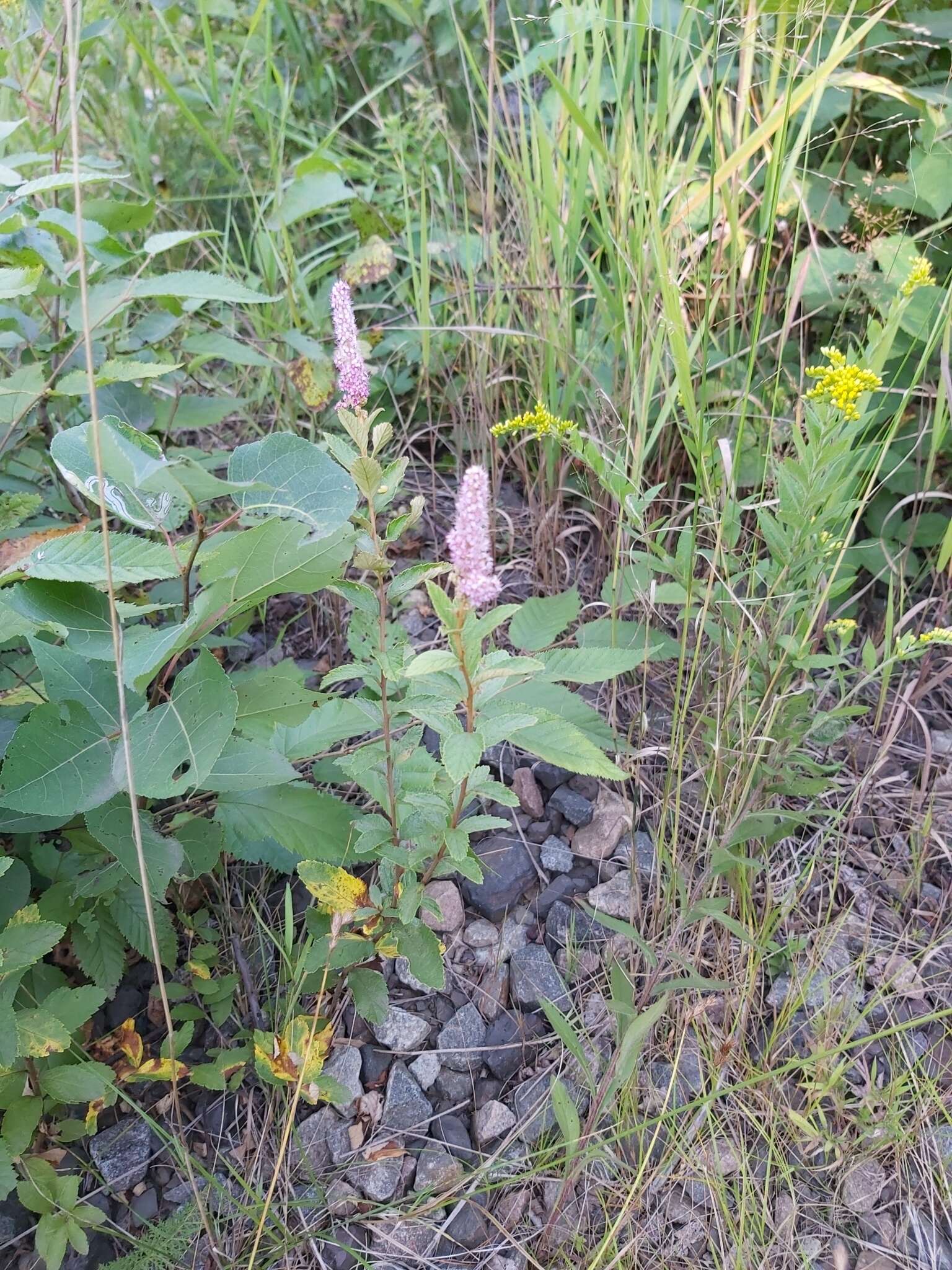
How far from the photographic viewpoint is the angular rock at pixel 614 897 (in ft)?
4.78

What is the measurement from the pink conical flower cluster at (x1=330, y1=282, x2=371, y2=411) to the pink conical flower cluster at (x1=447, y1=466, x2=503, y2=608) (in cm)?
21

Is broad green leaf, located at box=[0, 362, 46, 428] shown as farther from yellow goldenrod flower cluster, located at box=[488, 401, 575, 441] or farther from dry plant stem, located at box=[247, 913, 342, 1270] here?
dry plant stem, located at box=[247, 913, 342, 1270]

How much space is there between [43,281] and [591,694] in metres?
1.17

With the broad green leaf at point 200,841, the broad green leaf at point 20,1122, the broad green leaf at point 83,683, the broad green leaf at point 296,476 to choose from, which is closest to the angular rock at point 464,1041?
the broad green leaf at point 200,841

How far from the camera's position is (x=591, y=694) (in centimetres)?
171

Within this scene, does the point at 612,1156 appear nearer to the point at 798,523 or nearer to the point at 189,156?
the point at 798,523

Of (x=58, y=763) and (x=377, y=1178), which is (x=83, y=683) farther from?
(x=377, y=1178)

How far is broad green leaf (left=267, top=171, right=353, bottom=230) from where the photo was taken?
1.79 meters

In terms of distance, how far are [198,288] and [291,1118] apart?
1167 millimetres

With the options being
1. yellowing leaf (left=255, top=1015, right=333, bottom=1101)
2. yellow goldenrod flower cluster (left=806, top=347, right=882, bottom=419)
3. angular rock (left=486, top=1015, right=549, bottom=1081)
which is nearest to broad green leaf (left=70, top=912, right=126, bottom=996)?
yellowing leaf (left=255, top=1015, right=333, bottom=1101)

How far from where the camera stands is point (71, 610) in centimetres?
110

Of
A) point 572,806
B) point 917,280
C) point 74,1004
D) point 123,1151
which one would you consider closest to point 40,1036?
point 74,1004

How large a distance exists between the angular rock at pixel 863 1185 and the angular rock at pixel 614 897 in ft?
1.46

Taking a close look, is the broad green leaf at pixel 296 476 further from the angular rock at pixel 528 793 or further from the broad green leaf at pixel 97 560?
the angular rock at pixel 528 793
